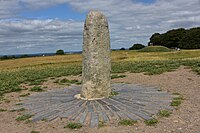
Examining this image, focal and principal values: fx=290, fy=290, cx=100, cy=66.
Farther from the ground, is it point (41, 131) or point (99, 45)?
point (99, 45)

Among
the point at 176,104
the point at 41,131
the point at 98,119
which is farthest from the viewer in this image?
the point at 176,104

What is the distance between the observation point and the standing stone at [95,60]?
975 cm

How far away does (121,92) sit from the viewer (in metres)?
10.5

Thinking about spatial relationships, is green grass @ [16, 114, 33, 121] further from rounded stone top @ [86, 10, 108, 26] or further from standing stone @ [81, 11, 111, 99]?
rounded stone top @ [86, 10, 108, 26]

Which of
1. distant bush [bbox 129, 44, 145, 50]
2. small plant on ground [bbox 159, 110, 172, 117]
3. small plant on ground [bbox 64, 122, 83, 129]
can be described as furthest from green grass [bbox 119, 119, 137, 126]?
distant bush [bbox 129, 44, 145, 50]

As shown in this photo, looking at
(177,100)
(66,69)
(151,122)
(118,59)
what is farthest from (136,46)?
(151,122)

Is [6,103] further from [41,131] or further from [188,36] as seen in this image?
[188,36]

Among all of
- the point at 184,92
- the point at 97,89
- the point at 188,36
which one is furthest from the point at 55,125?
the point at 188,36

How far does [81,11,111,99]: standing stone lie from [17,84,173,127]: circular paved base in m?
0.45

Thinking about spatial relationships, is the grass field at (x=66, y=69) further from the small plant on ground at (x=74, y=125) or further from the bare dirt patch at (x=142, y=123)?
the small plant on ground at (x=74, y=125)

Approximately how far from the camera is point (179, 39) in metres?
86.4

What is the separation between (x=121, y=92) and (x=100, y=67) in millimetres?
1362

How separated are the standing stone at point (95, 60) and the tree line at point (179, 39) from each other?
68.6m

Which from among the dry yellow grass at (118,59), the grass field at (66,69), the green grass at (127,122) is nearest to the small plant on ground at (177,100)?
the green grass at (127,122)
